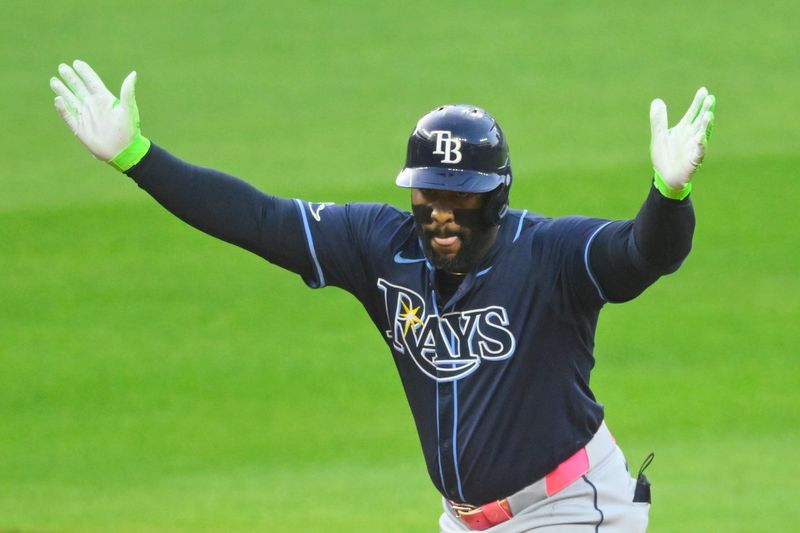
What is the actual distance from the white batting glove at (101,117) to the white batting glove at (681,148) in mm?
1721

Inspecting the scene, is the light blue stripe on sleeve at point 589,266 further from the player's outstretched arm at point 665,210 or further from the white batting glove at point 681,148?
the white batting glove at point 681,148

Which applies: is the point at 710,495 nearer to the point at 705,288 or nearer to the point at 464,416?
the point at 705,288

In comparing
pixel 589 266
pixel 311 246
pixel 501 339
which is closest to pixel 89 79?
pixel 311 246

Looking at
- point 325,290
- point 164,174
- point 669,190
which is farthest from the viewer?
point 325,290

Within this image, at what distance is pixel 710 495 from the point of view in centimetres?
839

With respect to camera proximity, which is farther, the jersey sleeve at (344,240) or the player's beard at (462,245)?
the jersey sleeve at (344,240)

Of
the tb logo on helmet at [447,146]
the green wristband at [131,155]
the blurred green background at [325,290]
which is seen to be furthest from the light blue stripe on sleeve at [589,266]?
the blurred green background at [325,290]

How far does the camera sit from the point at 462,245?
15.0 ft

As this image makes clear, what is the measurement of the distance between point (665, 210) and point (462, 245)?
2.40 feet

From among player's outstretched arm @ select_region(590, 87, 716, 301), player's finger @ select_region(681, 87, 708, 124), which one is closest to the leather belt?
player's outstretched arm @ select_region(590, 87, 716, 301)

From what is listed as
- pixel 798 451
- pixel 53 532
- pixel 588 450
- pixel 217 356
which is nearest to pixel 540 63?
pixel 217 356

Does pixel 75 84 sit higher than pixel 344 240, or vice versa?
pixel 75 84

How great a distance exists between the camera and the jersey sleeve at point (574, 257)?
440cm

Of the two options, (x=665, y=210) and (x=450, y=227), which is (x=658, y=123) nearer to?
(x=665, y=210)
